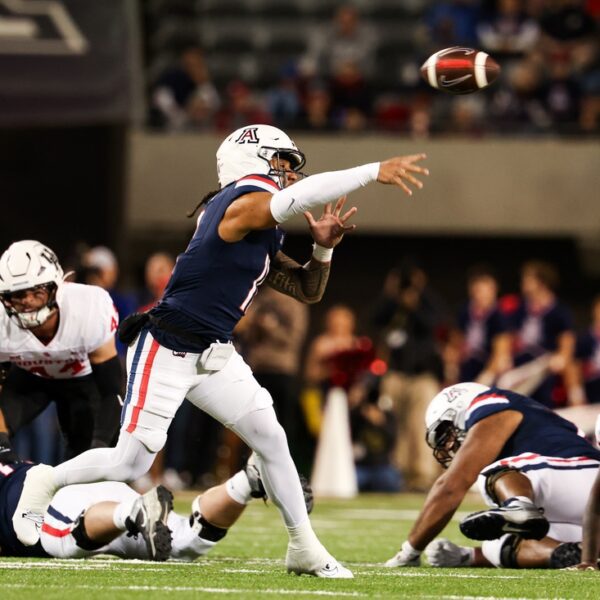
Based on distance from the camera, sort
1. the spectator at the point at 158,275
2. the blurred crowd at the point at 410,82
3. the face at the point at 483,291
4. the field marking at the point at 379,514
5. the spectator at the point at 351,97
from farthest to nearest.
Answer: the spectator at the point at 351,97 → the blurred crowd at the point at 410,82 → the face at the point at 483,291 → the spectator at the point at 158,275 → the field marking at the point at 379,514

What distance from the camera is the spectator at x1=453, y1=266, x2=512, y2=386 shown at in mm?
11414

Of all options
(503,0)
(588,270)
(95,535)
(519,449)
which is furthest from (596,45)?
(95,535)

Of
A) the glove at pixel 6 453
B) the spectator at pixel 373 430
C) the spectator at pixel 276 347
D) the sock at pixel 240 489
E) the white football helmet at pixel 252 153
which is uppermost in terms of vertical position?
the white football helmet at pixel 252 153

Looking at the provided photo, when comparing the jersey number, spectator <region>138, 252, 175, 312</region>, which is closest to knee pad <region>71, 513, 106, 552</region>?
the jersey number

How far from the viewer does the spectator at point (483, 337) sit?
449 inches

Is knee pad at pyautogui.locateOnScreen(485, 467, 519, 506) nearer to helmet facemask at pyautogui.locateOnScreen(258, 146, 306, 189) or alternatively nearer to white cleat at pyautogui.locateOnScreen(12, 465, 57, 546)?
helmet facemask at pyautogui.locateOnScreen(258, 146, 306, 189)

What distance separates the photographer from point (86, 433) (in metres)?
6.55

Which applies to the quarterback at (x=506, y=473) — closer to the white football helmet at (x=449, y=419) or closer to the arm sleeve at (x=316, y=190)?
the white football helmet at (x=449, y=419)

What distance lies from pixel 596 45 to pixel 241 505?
10.4 m

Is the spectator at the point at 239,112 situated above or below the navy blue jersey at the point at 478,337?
above

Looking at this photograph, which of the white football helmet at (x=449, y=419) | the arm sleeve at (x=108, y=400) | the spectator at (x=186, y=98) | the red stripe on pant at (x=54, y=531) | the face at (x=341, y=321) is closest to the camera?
the red stripe on pant at (x=54, y=531)

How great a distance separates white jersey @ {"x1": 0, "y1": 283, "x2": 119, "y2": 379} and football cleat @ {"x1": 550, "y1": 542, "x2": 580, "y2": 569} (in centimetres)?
206

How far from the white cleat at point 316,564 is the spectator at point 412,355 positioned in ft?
21.2

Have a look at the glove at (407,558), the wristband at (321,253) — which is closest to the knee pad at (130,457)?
the wristband at (321,253)
